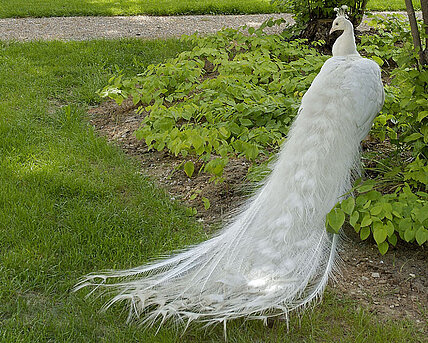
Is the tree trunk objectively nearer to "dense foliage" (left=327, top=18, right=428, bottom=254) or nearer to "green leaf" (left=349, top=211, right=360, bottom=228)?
"dense foliage" (left=327, top=18, right=428, bottom=254)

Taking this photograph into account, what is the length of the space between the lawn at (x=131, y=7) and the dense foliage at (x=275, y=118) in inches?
130

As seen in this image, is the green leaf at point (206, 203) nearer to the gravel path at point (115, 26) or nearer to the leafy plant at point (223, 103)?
the leafy plant at point (223, 103)

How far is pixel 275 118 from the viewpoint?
487 centimetres

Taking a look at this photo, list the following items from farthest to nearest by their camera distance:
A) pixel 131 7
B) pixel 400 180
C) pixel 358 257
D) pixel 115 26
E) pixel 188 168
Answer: pixel 131 7 → pixel 115 26 → pixel 188 168 → pixel 400 180 → pixel 358 257

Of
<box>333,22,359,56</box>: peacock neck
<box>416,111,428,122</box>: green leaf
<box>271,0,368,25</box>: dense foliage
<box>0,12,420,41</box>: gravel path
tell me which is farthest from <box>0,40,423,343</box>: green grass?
<box>271,0,368,25</box>: dense foliage

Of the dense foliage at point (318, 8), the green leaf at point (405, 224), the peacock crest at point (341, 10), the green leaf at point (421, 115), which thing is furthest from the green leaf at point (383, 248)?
the dense foliage at point (318, 8)

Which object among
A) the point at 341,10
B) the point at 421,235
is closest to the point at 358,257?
the point at 421,235

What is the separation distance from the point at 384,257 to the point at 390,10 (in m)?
8.48

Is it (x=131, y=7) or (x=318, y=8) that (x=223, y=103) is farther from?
(x=131, y=7)

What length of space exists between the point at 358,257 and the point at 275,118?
71.1 inches

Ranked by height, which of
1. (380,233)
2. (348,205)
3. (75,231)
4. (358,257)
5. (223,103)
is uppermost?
(223,103)

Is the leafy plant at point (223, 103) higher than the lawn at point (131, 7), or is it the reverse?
the lawn at point (131, 7)

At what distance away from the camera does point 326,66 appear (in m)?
4.02

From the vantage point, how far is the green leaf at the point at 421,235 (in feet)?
9.83
